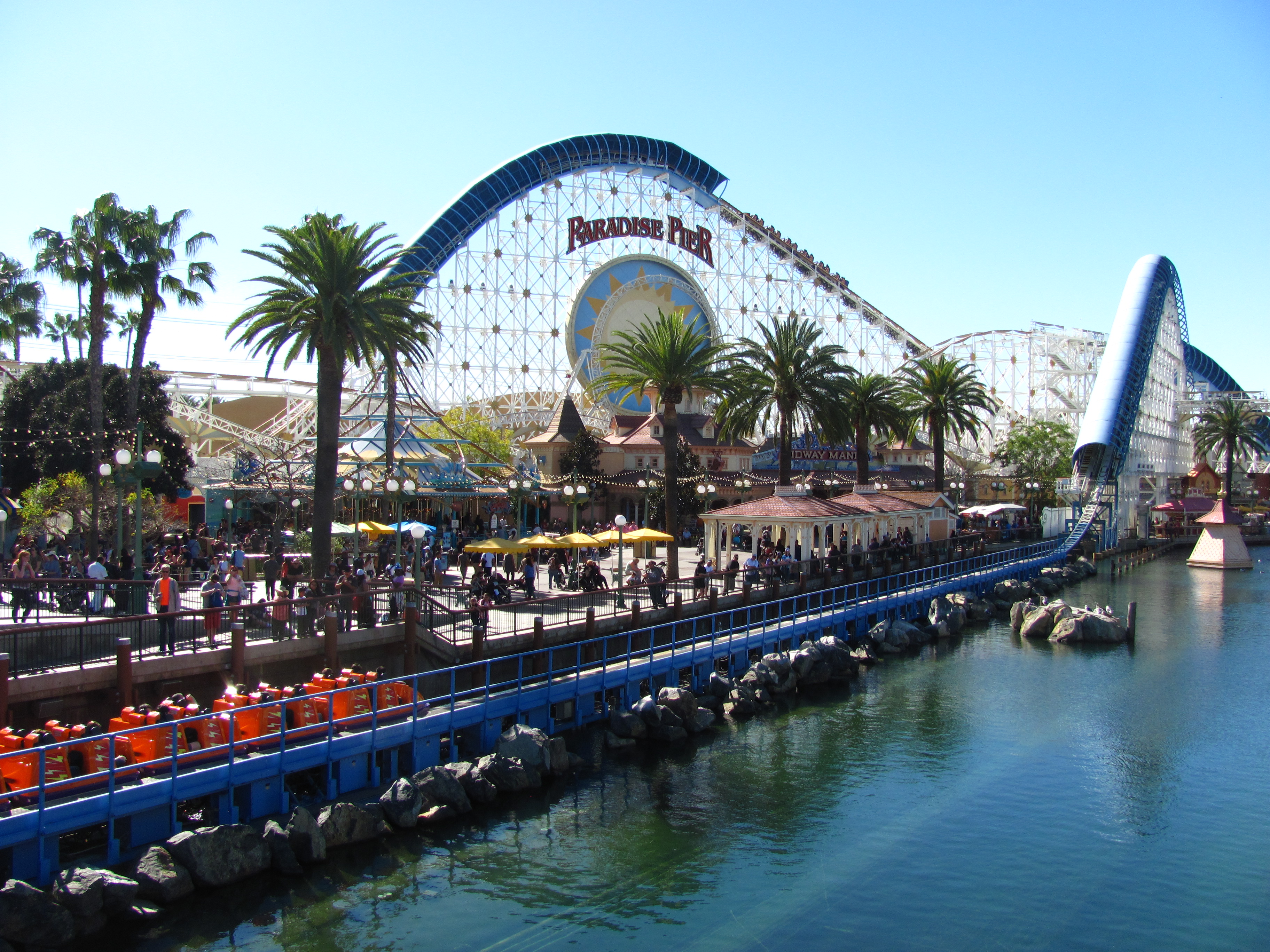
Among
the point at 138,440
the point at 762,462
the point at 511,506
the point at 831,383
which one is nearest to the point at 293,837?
the point at 138,440

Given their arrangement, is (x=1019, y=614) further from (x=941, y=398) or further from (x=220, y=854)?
(x=220, y=854)

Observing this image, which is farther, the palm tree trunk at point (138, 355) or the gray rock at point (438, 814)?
the palm tree trunk at point (138, 355)

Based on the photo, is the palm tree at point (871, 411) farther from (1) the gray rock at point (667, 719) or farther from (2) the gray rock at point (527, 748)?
(2) the gray rock at point (527, 748)

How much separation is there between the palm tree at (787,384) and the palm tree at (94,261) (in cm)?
2354

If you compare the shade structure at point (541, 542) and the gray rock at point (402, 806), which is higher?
the shade structure at point (541, 542)

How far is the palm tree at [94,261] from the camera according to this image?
36.3 metres

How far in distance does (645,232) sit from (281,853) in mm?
65349

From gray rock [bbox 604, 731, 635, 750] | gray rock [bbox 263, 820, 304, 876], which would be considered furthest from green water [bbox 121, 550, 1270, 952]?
gray rock [bbox 604, 731, 635, 750]

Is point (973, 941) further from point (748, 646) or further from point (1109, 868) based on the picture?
point (748, 646)

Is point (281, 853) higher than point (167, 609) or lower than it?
lower

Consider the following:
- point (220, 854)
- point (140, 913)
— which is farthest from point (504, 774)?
point (140, 913)

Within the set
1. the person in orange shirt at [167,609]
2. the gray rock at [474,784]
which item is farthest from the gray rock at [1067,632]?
the person in orange shirt at [167,609]

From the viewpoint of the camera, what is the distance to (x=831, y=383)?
45812mm

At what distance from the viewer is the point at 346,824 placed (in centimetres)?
1747
